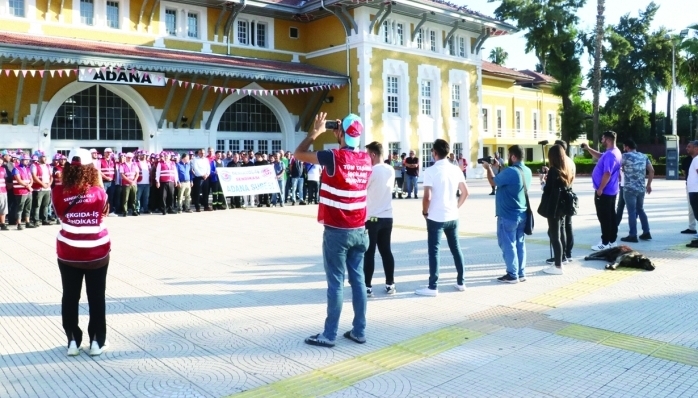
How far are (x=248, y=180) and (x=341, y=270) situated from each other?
1522 centimetres

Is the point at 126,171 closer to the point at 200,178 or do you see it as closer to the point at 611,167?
the point at 200,178

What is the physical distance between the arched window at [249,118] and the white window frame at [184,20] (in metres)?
3.47

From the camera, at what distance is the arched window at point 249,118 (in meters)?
28.8

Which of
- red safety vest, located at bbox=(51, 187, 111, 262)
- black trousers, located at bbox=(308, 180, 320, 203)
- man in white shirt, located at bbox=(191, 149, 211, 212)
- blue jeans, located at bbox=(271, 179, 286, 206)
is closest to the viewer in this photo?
red safety vest, located at bbox=(51, 187, 111, 262)

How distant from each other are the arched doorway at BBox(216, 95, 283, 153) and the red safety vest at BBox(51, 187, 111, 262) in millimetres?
23346

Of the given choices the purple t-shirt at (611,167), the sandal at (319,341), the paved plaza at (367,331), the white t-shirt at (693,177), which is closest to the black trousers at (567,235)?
the paved plaza at (367,331)

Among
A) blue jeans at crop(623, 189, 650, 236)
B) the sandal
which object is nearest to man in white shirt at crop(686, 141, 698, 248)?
blue jeans at crop(623, 189, 650, 236)

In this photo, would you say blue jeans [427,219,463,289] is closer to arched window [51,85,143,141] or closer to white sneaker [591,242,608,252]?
white sneaker [591,242,608,252]

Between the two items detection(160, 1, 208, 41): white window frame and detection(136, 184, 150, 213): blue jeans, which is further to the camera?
detection(160, 1, 208, 41): white window frame

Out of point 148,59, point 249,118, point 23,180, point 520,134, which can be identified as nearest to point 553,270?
Result: point 23,180

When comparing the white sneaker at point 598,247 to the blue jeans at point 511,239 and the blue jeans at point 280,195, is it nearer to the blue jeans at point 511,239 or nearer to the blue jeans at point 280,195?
the blue jeans at point 511,239

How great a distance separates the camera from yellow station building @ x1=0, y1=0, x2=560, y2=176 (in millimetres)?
22344

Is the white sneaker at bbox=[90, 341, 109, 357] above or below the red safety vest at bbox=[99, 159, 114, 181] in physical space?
below

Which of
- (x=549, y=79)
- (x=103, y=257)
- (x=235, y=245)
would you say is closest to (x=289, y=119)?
(x=235, y=245)
